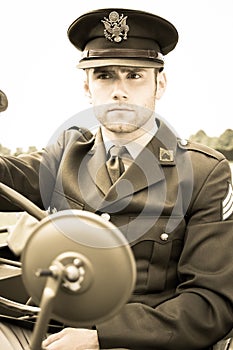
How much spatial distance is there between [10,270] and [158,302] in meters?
0.40

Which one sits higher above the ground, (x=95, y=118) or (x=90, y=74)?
(x=90, y=74)

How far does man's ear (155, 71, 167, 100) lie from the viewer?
5.94 ft

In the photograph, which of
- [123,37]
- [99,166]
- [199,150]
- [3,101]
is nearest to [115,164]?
[99,166]

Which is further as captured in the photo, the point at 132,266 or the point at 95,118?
the point at 95,118

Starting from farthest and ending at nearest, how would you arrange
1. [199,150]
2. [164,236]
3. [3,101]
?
[199,150], [164,236], [3,101]

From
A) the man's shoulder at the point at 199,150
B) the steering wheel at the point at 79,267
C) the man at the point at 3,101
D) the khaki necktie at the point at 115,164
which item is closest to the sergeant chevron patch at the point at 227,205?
the man's shoulder at the point at 199,150

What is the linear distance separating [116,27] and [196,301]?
0.78m

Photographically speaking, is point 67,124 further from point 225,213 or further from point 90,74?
point 225,213

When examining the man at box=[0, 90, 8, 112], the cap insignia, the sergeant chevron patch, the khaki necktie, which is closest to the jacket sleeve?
the sergeant chevron patch

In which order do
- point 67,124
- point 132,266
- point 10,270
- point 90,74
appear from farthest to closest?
point 67,124, point 90,74, point 10,270, point 132,266

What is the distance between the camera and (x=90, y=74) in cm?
176

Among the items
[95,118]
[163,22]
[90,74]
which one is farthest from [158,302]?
[163,22]

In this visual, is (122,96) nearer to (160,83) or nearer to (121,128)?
(121,128)

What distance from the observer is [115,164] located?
1770 mm
